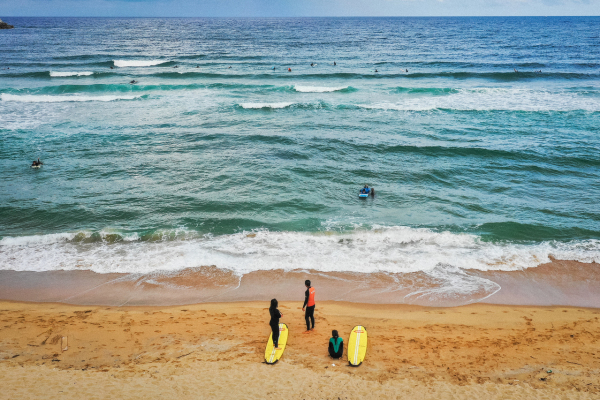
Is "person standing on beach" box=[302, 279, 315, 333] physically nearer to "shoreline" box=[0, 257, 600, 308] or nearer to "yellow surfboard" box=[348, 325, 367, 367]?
"yellow surfboard" box=[348, 325, 367, 367]

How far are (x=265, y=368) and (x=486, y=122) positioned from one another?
26162 millimetres

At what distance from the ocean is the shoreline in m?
0.28

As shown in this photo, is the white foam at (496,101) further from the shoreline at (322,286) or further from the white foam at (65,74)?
the white foam at (65,74)

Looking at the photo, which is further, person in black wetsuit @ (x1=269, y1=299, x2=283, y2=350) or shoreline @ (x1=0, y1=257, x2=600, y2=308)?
shoreline @ (x1=0, y1=257, x2=600, y2=308)

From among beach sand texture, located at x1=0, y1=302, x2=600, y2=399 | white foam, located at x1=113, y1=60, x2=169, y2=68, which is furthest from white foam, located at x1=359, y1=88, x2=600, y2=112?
white foam, located at x1=113, y1=60, x2=169, y2=68

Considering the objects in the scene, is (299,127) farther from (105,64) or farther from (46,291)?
(105,64)

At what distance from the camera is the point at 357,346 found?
8.89m

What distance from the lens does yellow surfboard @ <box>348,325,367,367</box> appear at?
8.42 m

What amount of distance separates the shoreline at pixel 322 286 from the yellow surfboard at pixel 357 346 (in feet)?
7.02

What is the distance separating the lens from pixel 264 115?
30734 mm

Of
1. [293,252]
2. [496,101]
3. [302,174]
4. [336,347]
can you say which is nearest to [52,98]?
[302,174]

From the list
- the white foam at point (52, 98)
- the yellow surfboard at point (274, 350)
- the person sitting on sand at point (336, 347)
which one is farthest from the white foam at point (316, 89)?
the person sitting on sand at point (336, 347)

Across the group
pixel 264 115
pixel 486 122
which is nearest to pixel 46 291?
pixel 264 115

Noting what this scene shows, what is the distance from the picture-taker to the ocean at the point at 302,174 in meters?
13.9
